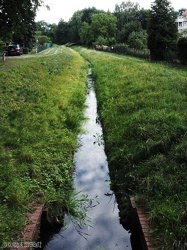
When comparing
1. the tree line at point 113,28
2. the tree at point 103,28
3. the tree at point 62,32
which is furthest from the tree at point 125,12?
the tree at point 62,32

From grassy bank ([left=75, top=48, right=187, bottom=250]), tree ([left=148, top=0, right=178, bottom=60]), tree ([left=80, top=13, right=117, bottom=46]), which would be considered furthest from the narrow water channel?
tree ([left=80, top=13, right=117, bottom=46])

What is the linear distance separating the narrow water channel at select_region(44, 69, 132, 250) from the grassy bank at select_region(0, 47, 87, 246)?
16.0 inches

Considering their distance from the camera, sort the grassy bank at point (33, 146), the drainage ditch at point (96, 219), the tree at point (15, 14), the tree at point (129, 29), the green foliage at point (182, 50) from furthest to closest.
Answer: the tree at point (129, 29) → the green foliage at point (182, 50) → the tree at point (15, 14) → the grassy bank at point (33, 146) → the drainage ditch at point (96, 219)

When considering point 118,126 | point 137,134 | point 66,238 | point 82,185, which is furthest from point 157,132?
point 66,238

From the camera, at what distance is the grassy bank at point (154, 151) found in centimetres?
415

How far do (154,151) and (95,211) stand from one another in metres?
2.27

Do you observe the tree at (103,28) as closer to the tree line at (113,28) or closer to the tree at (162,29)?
the tree line at (113,28)

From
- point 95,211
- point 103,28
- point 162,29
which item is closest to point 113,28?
point 103,28

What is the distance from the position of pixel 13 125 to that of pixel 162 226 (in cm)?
614

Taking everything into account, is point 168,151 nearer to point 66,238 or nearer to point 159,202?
point 159,202

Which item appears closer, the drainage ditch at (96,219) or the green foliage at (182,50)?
the drainage ditch at (96,219)

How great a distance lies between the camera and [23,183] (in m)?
5.30

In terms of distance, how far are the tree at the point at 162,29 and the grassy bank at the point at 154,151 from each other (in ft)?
58.8

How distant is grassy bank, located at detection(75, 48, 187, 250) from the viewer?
4148 mm
